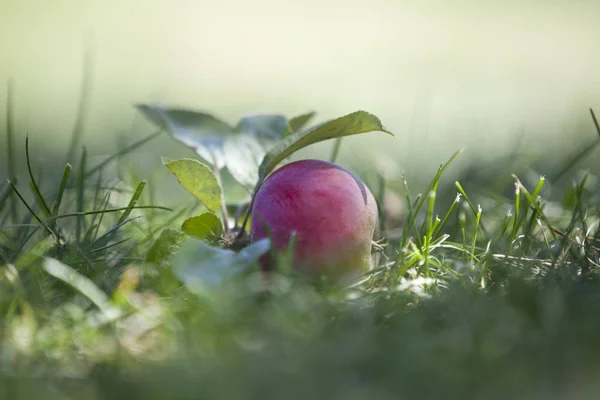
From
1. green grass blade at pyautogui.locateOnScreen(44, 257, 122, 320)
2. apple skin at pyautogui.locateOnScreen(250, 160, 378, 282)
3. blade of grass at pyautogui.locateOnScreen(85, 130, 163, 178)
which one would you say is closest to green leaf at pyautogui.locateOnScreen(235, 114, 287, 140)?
blade of grass at pyautogui.locateOnScreen(85, 130, 163, 178)

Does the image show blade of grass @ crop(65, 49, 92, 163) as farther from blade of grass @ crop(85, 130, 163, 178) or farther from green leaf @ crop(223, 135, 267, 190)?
green leaf @ crop(223, 135, 267, 190)

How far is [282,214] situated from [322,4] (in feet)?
20.9

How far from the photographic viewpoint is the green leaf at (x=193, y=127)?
4.55ft

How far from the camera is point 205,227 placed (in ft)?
3.96

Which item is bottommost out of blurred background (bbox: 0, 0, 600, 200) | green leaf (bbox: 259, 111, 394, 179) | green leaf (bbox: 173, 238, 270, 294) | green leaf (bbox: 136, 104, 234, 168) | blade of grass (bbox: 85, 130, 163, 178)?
blurred background (bbox: 0, 0, 600, 200)

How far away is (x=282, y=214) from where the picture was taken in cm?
109

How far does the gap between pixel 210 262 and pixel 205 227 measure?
7.9 inches

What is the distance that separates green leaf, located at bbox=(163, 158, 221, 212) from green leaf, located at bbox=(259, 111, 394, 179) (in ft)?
0.29

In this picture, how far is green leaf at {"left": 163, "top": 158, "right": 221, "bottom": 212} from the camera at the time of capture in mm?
1179

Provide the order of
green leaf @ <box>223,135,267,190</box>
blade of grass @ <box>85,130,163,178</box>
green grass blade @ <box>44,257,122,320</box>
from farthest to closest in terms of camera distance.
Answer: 1. blade of grass @ <box>85,130,163,178</box>
2. green leaf @ <box>223,135,267,190</box>
3. green grass blade @ <box>44,257,122,320</box>

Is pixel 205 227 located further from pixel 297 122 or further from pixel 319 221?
pixel 297 122

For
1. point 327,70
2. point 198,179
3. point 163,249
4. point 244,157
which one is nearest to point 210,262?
point 163,249

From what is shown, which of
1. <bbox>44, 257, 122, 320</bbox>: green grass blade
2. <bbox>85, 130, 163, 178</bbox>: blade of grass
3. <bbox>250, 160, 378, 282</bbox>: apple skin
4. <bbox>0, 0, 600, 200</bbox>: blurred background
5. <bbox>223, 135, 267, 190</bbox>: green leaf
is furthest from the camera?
<bbox>0, 0, 600, 200</bbox>: blurred background

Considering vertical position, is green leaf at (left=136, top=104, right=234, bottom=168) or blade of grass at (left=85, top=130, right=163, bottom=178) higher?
green leaf at (left=136, top=104, right=234, bottom=168)
